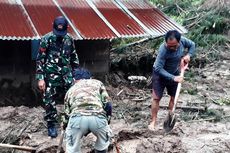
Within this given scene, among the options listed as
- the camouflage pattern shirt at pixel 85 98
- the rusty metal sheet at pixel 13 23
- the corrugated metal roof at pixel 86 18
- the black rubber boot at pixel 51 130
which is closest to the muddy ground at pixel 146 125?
the black rubber boot at pixel 51 130

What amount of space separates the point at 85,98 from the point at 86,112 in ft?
0.61

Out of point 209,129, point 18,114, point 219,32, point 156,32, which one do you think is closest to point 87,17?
point 156,32

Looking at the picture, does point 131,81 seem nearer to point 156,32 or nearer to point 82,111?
point 156,32

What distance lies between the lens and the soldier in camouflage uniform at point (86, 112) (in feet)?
16.4

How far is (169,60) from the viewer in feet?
23.1

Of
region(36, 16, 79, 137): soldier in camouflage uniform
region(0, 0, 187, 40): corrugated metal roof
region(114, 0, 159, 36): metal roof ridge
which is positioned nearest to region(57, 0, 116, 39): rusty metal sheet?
region(0, 0, 187, 40): corrugated metal roof

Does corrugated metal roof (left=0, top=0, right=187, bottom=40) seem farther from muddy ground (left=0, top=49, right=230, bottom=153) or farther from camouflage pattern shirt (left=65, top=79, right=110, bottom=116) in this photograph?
camouflage pattern shirt (left=65, top=79, right=110, bottom=116)

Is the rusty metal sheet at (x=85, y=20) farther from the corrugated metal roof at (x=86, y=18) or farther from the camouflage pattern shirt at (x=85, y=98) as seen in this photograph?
the camouflage pattern shirt at (x=85, y=98)

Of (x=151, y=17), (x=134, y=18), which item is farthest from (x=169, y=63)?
(x=151, y=17)

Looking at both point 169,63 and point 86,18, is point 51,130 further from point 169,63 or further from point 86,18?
point 86,18

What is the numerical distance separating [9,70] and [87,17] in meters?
2.24

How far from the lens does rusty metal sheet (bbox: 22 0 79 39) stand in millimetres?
8594

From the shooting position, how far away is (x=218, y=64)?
517 inches

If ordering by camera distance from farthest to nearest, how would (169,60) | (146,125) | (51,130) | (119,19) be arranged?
1. (119,19)
2. (146,125)
3. (169,60)
4. (51,130)
